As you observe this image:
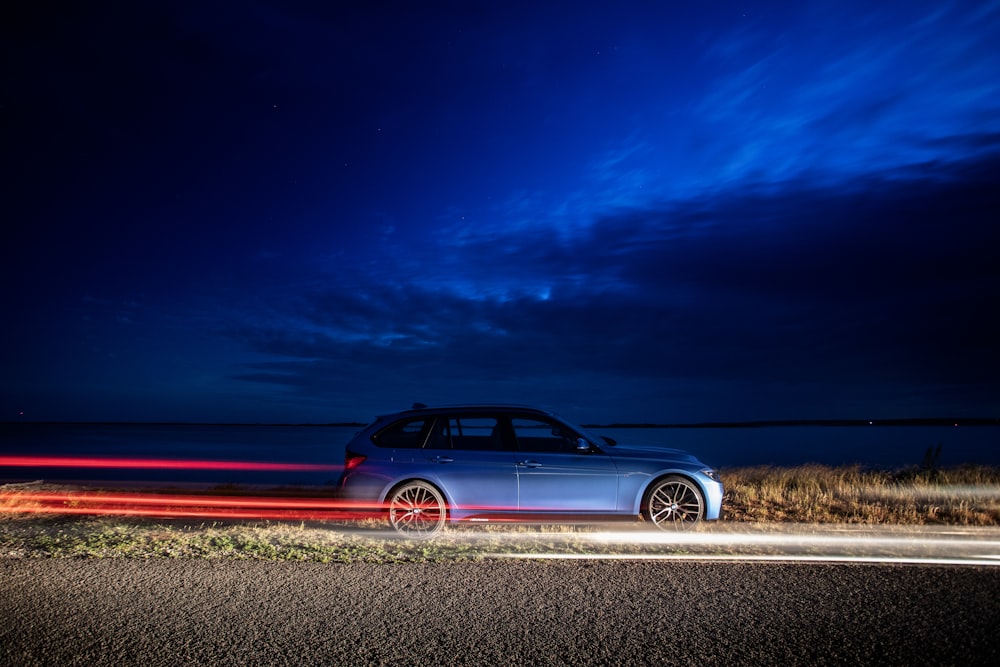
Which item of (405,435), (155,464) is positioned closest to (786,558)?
(405,435)

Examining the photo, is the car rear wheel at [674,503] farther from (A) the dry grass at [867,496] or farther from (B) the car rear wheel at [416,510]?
(B) the car rear wheel at [416,510]

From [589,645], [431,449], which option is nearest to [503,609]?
[589,645]

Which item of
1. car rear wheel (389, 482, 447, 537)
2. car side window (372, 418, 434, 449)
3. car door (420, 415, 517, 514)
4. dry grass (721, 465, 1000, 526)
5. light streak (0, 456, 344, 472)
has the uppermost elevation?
car side window (372, 418, 434, 449)

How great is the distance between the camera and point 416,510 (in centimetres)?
859

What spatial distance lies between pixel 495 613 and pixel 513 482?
3.33 m

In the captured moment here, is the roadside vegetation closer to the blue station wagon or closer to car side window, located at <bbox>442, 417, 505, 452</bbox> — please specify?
the blue station wagon

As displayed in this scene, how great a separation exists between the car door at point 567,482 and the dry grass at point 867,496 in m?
2.77

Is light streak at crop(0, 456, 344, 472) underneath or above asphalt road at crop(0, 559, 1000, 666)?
underneath

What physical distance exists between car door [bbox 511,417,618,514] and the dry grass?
2775mm

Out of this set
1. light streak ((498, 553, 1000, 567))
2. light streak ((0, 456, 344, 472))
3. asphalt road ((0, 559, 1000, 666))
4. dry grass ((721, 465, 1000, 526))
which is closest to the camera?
asphalt road ((0, 559, 1000, 666))

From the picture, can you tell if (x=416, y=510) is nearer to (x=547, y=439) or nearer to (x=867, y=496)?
(x=547, y=439)

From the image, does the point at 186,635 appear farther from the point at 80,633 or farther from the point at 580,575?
the point at 580,575

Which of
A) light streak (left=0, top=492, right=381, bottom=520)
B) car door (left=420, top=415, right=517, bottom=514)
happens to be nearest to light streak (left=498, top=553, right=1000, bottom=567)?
car door (left=420, top=415, right=517, bottom=514)

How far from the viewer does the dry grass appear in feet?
33.9
